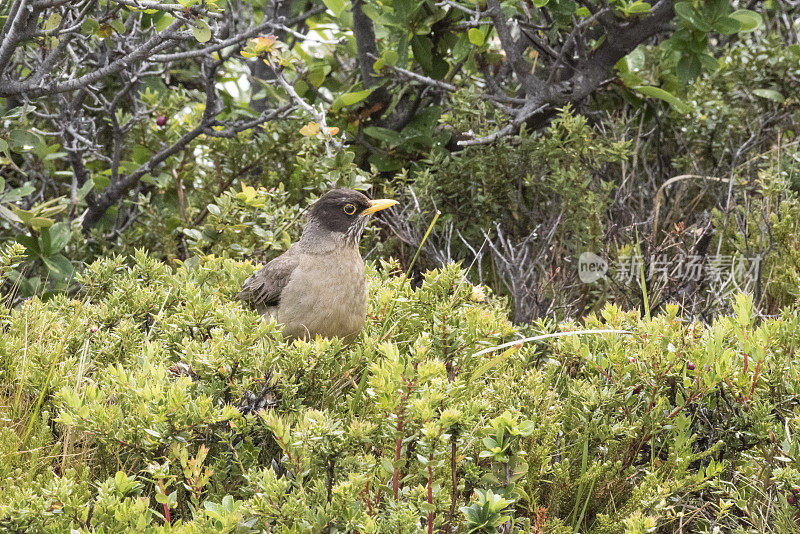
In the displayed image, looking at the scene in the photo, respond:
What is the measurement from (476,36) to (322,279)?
8.52 ft

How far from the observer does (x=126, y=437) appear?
2.59m

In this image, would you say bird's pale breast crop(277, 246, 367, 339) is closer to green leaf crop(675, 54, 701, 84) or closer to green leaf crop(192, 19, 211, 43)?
green leaf crop(192, 19, 211, 43)

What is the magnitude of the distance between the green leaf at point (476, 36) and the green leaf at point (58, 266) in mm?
3047

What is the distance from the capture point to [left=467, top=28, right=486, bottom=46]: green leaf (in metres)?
5.45

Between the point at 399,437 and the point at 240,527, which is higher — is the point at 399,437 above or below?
above

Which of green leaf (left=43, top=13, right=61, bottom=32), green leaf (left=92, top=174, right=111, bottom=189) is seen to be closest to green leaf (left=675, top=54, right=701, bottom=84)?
green leaf (left=43, top=13, right=61, bottom=32)

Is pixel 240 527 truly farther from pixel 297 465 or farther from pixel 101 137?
pixel 101 137

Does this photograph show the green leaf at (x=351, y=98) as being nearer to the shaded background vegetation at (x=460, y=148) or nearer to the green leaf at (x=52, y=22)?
the shaded background vegetation at (x=460, y=148)

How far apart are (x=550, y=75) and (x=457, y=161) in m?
0.94

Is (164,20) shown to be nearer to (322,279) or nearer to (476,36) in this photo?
(476,36)

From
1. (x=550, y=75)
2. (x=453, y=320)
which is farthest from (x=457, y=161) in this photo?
(x=453, y=320)

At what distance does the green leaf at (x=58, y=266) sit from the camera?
15.7ft

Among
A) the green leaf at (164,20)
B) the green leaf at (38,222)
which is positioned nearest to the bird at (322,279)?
the green leaf at (38,222)

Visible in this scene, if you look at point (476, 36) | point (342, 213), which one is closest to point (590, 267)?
point (476, 36)
